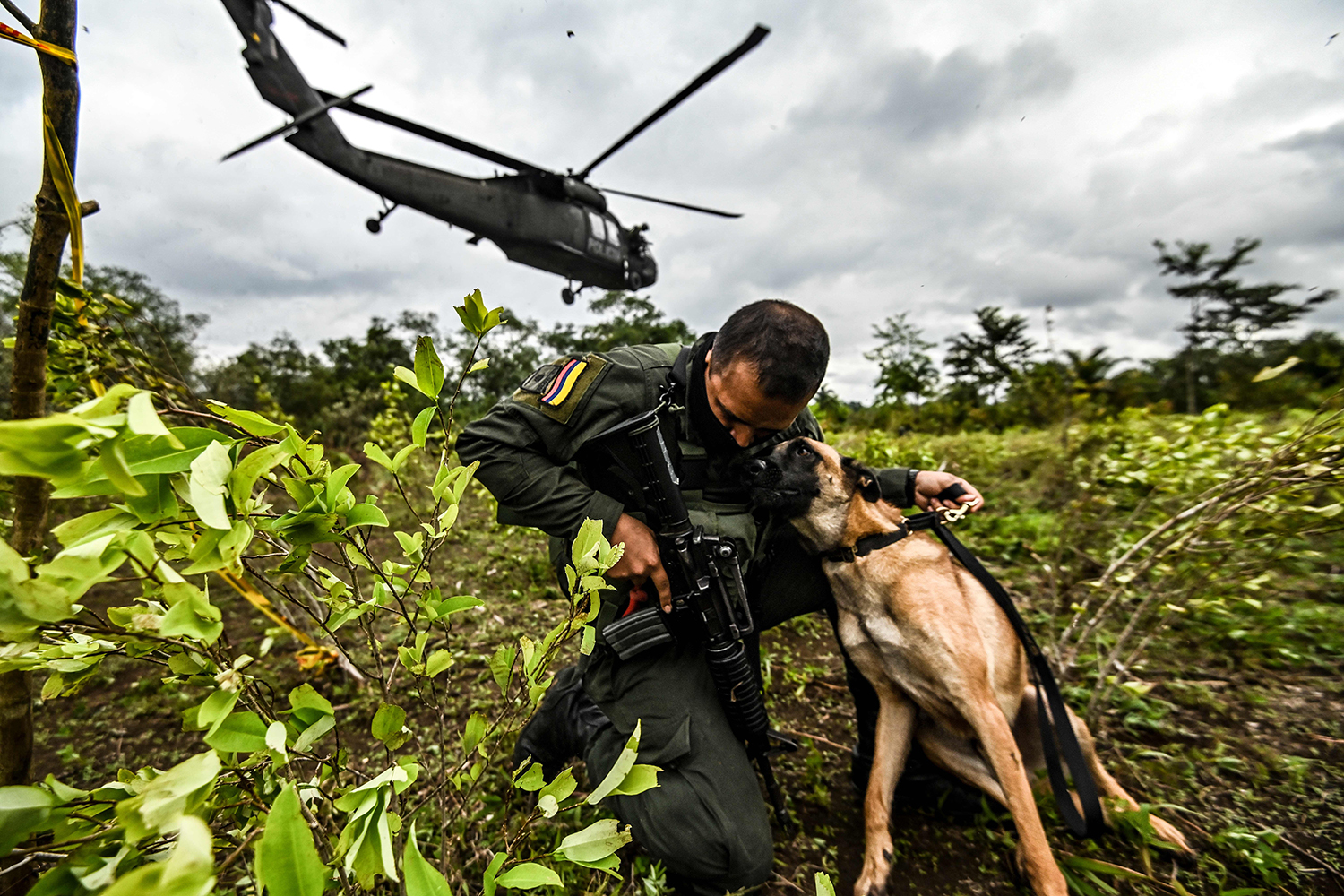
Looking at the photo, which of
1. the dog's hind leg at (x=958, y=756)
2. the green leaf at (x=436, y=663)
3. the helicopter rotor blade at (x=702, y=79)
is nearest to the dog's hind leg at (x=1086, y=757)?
the dog's hind leg at (x=958, y=756)

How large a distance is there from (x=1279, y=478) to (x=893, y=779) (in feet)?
5.79

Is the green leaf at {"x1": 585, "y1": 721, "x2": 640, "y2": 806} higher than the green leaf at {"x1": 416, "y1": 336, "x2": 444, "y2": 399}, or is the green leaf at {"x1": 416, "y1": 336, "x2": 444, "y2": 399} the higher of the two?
the green leaf at {"x1": 416, "y1": 336, "x2": 444, "y2": 399}

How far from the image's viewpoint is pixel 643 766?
0.91m

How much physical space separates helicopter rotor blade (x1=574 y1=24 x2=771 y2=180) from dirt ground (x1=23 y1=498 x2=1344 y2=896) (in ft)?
14.4

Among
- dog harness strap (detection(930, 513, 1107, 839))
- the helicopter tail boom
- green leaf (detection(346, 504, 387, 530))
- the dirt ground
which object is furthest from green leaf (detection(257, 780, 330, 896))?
the helicopter tail boom

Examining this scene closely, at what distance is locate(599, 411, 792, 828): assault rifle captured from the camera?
206cm

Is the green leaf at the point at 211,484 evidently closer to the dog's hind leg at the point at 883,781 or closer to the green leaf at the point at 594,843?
the green leaf at the point at 594,843

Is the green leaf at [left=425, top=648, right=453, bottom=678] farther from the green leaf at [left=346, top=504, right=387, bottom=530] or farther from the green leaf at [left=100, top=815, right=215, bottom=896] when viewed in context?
the green leaf at [left=100, top=815, right=215, bottom=896]

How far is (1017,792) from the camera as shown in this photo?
1772 millimetres

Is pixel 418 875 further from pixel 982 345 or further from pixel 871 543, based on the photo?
pixel 982 345

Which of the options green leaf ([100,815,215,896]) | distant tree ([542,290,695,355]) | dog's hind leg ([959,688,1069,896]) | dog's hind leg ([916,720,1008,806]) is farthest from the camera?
distant tree ([542,290,695,355])

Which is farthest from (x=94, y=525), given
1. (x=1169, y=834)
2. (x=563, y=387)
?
(x=1169, y=834)

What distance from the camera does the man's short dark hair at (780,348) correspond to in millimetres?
1957

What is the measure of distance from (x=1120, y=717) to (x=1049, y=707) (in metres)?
1.02
